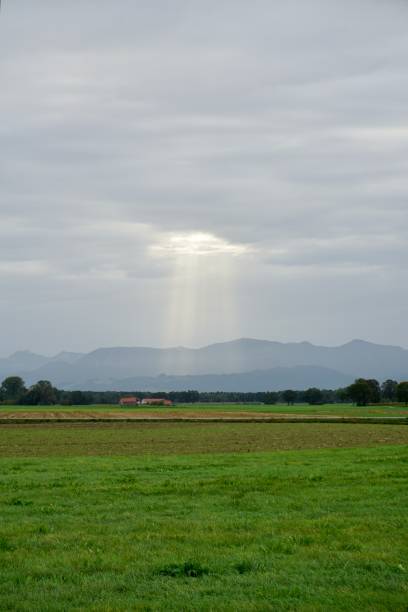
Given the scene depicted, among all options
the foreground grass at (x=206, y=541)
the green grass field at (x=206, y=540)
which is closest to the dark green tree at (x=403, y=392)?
the green grass field at (x=206, y=540)

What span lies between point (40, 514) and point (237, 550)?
6.05 metres

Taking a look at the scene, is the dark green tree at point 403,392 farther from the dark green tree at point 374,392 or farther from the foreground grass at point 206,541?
the foreground grass at point 206,541

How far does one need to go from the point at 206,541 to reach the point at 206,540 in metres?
0.06

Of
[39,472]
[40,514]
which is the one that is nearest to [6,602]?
[40,514]

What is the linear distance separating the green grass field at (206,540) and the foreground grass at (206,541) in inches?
1.0

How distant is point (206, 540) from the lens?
14.1 metres

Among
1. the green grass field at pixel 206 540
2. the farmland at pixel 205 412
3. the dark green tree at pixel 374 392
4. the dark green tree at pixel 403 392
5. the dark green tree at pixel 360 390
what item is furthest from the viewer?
the dark green tree at pixel 374 392

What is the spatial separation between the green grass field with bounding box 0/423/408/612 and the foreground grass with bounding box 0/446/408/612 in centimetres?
3

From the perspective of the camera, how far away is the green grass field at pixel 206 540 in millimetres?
10578

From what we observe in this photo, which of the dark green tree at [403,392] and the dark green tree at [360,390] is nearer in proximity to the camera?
the dark green tree at [403,392]

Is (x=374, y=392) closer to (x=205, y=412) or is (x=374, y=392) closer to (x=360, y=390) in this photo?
(x=360, y=390)

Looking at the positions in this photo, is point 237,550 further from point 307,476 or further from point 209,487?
point 307,476

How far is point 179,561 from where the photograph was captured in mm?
12531

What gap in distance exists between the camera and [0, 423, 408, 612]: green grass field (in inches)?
416
